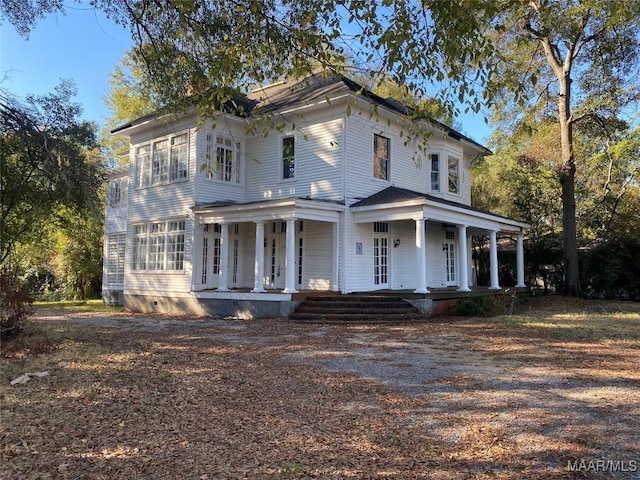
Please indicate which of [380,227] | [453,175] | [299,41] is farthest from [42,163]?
[453,175]

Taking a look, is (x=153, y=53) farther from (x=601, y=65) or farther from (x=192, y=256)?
(x=601, y=65)

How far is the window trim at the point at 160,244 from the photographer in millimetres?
16031

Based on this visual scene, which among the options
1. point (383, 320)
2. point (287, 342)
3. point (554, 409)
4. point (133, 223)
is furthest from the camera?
point (133, 223)

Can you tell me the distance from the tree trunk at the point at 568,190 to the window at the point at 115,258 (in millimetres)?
20019

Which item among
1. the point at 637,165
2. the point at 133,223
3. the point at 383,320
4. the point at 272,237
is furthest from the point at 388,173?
the point at 637,165

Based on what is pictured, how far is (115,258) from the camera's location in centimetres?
2192

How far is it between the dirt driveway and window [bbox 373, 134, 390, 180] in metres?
8.40

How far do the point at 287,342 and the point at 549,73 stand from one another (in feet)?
65.0

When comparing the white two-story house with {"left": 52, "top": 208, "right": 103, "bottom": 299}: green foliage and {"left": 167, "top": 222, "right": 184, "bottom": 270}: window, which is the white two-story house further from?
{"left": 52, "top": 208, "right": 103, "bottom": 299}: green foliage

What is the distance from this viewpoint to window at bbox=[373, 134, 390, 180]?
15555 millimetres

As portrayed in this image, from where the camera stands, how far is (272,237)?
16062mm

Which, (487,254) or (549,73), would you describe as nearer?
(549,73)

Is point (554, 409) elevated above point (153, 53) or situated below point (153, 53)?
below

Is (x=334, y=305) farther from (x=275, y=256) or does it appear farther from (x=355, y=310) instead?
(x=275, y=256)
